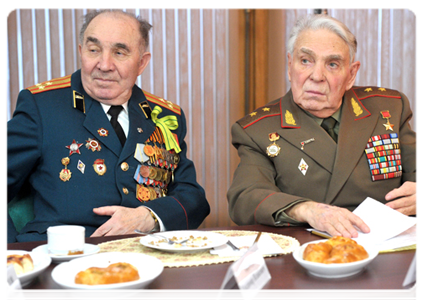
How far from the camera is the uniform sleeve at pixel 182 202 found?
5.99 ft

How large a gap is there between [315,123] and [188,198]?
67 centimetres

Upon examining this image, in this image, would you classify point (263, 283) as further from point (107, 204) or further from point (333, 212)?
point (107, 204)

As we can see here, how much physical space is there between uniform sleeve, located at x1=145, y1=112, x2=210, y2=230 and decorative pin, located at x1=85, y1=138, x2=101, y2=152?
320mm

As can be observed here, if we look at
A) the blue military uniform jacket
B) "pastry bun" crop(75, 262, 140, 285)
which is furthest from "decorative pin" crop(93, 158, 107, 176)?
"pastry bun" crop(75, 262, 140, 285)

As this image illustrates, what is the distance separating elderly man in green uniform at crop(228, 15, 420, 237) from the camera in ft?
6.15

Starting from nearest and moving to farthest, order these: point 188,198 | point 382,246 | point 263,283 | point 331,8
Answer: point 263,283, point 382,246, point 188,198, point 331,8

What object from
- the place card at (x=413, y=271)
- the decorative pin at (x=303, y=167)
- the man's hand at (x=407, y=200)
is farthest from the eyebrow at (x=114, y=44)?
the place card at (x=413, y=271)

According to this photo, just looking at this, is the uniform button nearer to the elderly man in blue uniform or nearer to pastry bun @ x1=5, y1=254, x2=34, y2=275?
the elderly man in blue uniform

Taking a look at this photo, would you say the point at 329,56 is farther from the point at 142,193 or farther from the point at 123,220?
the point at 123,220

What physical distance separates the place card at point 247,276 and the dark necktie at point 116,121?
1163 mm

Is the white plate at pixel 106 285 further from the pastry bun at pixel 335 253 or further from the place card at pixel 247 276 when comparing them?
the pastry bun at pixel 335 253

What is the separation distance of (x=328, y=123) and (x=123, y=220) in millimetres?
1041

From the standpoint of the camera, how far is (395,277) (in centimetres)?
99
